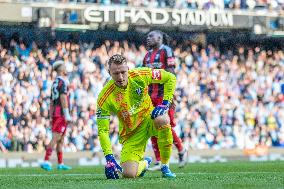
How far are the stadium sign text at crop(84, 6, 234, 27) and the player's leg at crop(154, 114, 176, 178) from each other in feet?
59.7

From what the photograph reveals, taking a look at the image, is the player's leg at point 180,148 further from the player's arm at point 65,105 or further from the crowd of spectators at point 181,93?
the crowd of spectators at point 181,93

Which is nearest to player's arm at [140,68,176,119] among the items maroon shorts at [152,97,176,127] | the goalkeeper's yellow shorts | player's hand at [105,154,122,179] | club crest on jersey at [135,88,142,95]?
club crest on jersey at [135,88,142,95]

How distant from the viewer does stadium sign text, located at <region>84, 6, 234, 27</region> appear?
2850cm

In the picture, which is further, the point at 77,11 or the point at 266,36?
the point at 266,36

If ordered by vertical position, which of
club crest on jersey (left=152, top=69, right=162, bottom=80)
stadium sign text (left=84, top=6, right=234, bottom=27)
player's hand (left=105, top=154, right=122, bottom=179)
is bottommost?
player's hand (left=105, top=154, right=122, bottom=179)

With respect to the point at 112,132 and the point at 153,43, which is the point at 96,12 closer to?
the point at 112,132

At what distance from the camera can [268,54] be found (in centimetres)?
3244

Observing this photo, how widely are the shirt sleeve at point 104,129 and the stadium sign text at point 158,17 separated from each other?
18587mm

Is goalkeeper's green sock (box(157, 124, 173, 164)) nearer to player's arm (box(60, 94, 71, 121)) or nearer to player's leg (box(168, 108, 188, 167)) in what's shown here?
player's leg (box(168, 108, 188, 167))

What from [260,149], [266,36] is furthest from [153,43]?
[266,36]

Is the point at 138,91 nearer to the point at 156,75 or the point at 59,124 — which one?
the point at 156,75

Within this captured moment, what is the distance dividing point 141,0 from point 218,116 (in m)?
5.40

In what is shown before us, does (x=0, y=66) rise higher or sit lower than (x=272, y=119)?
higher

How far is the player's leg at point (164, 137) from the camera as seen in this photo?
390 inches
